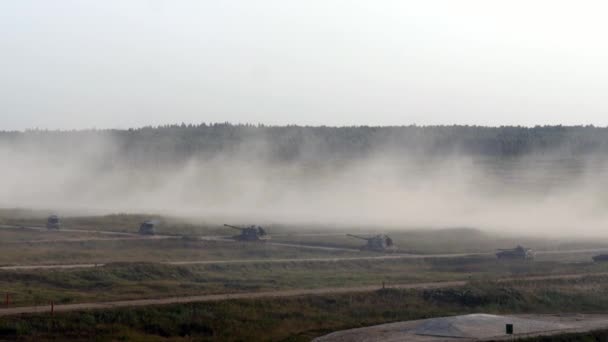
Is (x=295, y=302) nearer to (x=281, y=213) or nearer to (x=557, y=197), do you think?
(x=281, y=213)

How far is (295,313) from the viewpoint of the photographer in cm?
3725

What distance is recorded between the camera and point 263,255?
220 feet

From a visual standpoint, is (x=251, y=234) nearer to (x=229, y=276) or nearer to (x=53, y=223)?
(x=53, y=223)

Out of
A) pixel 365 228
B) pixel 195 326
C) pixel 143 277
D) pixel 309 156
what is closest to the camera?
pixel 195 326

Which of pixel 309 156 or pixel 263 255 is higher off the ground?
pixel 309 156

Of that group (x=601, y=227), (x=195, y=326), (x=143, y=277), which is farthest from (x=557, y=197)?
(x=195, y=326)

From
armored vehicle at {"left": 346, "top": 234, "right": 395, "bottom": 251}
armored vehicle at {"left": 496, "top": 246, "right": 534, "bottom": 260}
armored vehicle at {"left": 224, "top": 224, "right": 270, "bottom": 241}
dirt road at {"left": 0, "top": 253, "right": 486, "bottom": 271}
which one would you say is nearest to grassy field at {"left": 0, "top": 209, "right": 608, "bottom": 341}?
armored vehicle at {"left": 496, "top": 246, "right": 534, "bottom": 260}

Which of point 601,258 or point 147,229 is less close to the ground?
point 147,229

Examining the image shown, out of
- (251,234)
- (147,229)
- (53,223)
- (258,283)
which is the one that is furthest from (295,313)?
(53,223)

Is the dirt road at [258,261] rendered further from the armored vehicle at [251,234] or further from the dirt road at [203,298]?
the dirt road at [203,298]

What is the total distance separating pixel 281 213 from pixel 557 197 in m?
41.0

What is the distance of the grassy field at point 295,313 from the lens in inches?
1284

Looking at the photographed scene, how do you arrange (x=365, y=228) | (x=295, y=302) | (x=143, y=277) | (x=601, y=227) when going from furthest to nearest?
(x=601, y=227) < (x=365, y=228) < (x=143, y=277) < (x=295, y=302)

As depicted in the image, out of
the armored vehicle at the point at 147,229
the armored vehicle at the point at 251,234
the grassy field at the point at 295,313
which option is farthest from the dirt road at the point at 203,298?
the armored vehicle at the point at 147,229
